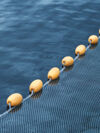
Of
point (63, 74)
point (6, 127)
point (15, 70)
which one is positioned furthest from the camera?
point (15, 70)

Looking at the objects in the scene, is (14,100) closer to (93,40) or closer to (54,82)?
(54,82)

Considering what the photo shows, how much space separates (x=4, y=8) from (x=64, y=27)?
4.41 metres

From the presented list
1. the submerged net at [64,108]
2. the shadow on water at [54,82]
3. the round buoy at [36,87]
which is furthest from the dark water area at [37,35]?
the submerged net at [64,108]

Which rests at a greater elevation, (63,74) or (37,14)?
(37,14)

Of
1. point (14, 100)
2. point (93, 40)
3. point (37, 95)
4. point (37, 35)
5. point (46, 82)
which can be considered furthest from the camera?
point (37, 35)

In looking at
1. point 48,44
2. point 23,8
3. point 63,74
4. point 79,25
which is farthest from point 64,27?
point 63,74

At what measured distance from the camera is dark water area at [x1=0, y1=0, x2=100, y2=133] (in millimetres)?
10777

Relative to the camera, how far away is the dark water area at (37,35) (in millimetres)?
10777

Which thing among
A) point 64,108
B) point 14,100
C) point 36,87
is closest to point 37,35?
point 36,87

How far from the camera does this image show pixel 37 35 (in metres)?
13.5

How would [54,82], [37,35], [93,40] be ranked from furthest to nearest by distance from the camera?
[37,35] < [93,40] < [54,82]

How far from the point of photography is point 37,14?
51.5 ft

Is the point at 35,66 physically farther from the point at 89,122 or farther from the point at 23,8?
the point at 23,8

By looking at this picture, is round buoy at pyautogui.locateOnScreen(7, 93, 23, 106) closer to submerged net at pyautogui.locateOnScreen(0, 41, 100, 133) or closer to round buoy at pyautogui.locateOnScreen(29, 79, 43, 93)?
submerged net at pyautogui.locateOnScreen(0, 41, 100, 133)
